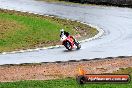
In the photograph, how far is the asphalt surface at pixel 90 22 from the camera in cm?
2534

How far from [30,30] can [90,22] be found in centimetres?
641

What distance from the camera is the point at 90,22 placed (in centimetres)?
3706

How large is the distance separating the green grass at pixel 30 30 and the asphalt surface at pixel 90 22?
1.90 m

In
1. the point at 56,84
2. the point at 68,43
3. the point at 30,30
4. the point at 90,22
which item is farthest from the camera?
the point at 90,22

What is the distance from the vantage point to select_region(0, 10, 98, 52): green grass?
29.4m

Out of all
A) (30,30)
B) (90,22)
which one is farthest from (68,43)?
(90,22)

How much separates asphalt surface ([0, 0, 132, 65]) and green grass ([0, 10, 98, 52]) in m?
1.90

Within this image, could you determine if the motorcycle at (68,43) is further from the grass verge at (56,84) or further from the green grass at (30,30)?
the grass verge at (56,84)

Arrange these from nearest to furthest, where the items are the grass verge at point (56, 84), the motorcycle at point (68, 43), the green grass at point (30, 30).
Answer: the grass verge at point (56, 84), the motorcycle at point (68, 43), the green grass at point (30, 30)

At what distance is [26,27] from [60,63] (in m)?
10.2

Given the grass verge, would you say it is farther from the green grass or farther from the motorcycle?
the green grass

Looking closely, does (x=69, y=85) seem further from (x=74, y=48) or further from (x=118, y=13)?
(x=118, y=13)

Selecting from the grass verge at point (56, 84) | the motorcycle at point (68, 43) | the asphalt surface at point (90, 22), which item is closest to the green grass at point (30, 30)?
the asphalt surface at point (90, 22)

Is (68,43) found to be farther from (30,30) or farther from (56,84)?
(56,84)
